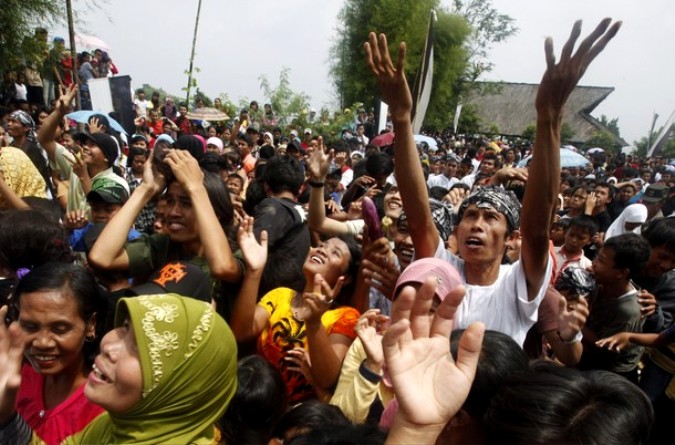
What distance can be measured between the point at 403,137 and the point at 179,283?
3.57ft

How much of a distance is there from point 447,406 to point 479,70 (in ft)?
149

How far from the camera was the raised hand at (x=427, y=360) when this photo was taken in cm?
118

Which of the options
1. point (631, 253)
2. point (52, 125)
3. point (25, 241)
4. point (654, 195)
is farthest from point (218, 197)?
point (654, 195)

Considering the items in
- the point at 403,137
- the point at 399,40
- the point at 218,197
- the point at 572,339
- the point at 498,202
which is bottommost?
the point at 572,339

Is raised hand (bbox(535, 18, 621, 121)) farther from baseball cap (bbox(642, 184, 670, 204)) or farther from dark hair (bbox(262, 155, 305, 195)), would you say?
baseball cap (bbox(642, 184, 670, 204))

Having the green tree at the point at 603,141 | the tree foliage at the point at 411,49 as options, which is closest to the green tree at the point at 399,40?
the tree foliage at the point at 411,49

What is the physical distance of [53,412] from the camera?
1.87 metres

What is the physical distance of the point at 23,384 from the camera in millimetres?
2010

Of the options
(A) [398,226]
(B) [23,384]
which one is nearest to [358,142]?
(A) [398,226]

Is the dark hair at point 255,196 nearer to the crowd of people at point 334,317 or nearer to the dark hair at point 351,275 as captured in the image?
the crowd of people at point 334,317

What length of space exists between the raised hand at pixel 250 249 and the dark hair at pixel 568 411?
1.30 metres

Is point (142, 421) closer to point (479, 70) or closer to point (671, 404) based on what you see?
point (671, 404)

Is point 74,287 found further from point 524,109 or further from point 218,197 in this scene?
point 524,109

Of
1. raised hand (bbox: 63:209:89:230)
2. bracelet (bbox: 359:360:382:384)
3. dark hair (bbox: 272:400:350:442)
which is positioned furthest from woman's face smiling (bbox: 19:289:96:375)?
raised hand (bbox: 63:209:89:230)
